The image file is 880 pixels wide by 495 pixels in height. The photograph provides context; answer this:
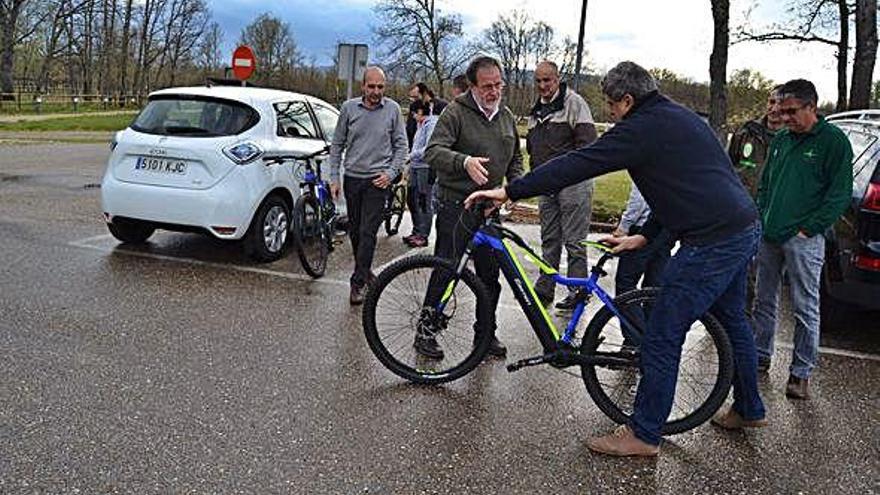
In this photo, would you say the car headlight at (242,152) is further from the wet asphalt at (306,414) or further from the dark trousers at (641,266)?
the dark trousers at (641,266)

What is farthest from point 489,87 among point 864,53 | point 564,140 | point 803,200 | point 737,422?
point 864,53

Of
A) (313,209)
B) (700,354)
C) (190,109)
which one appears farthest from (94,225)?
(700,354)

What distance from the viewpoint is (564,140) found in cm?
566

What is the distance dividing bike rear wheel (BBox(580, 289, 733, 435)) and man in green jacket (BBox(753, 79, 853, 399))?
0.75 meters

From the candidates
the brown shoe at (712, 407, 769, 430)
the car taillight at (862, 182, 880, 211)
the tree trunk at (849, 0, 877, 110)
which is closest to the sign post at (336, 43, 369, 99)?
the tree trunk at (849, 0, 877, 110)

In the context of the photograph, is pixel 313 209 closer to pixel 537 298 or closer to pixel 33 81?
pixel 537 298

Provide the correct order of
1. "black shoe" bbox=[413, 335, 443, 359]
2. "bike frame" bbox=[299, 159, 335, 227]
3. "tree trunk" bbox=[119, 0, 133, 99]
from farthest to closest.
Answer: "tree trunk" bbox=[119, 0, 133, 99] → "bike frame" bbox=[299, 159, 335, 227] → "black shoe" bbox=[413, 335, 443, 359]

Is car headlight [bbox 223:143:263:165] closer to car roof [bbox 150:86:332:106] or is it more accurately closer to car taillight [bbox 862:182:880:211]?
car roof [bbox 150:86:332:106]

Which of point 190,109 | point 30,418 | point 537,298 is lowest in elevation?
point 30,418

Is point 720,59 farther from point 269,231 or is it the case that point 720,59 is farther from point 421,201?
point 269,231

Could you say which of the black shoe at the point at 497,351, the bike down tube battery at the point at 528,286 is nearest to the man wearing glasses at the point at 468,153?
the bike down tube battery at the point at 528,286

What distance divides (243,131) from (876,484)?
5451mm

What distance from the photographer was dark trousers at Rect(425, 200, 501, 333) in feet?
13.6

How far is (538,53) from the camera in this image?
2343 inches
